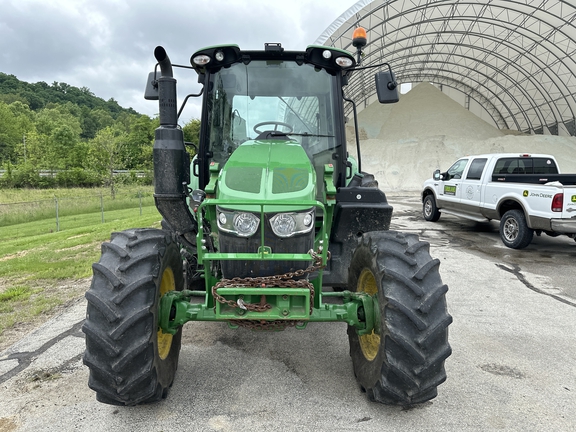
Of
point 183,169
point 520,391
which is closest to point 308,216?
point 183,169

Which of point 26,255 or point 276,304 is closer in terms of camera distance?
point 276,304

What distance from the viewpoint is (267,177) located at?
9.51ft

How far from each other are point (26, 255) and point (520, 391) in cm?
877

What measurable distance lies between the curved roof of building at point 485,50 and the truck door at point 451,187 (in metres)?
12.0

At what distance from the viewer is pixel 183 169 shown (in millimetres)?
3727

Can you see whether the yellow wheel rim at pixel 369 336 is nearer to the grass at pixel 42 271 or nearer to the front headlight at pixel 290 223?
the front headlight at pixel 290 223

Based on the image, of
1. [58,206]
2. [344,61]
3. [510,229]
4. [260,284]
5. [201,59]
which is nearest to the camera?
[260,284]

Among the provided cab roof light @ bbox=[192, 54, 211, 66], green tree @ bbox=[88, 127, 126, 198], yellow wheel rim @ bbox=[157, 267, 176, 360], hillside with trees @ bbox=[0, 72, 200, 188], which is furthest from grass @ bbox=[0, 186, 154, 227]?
yellow wheel rim @ bbox=[157, 267, 176, 360]

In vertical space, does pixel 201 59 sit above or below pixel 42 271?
above

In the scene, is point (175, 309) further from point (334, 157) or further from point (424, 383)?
point (334, 157)

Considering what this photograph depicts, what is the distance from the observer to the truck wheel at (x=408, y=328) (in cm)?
254

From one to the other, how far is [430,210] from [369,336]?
1026cm

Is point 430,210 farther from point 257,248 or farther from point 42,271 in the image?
point 257,248

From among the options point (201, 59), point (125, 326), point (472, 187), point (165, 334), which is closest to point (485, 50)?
point (472, 187)
